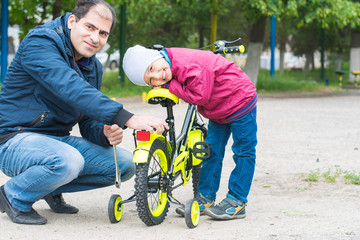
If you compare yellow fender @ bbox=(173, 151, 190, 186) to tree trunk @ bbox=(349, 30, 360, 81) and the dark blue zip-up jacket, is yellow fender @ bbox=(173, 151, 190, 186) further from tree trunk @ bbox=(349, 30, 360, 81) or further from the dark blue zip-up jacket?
tree trunk @ bbox=(349, 30, 360, 81)

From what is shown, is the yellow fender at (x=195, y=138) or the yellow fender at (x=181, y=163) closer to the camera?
the yellow fender at (x=181, y=163)

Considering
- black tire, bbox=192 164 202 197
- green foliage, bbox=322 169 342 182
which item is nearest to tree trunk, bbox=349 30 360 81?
green foliage, bbox=322 169 342 182

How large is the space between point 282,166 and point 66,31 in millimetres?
3113

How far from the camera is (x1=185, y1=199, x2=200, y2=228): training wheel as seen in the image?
3.87 meters

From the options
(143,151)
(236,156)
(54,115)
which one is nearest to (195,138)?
(236,156)

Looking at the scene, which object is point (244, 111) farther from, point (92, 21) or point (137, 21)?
point (137, 21)

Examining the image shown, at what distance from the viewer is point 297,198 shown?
4.89 m

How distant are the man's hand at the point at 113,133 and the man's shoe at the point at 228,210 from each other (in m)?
0.78

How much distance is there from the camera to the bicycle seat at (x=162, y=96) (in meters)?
3.98

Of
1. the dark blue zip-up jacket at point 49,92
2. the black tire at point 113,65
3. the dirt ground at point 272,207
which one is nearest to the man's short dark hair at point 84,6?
the dark blue zip-up jacket at point 49,92

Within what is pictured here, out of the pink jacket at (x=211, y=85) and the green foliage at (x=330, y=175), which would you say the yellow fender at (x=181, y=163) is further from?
the green foliage at (x=330, y=175)

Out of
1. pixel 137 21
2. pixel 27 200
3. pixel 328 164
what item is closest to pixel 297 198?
pixel 328 164

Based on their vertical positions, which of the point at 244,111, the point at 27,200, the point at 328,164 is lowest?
the point at 328,164

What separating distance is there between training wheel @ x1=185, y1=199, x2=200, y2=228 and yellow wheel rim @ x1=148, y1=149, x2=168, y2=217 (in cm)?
22
